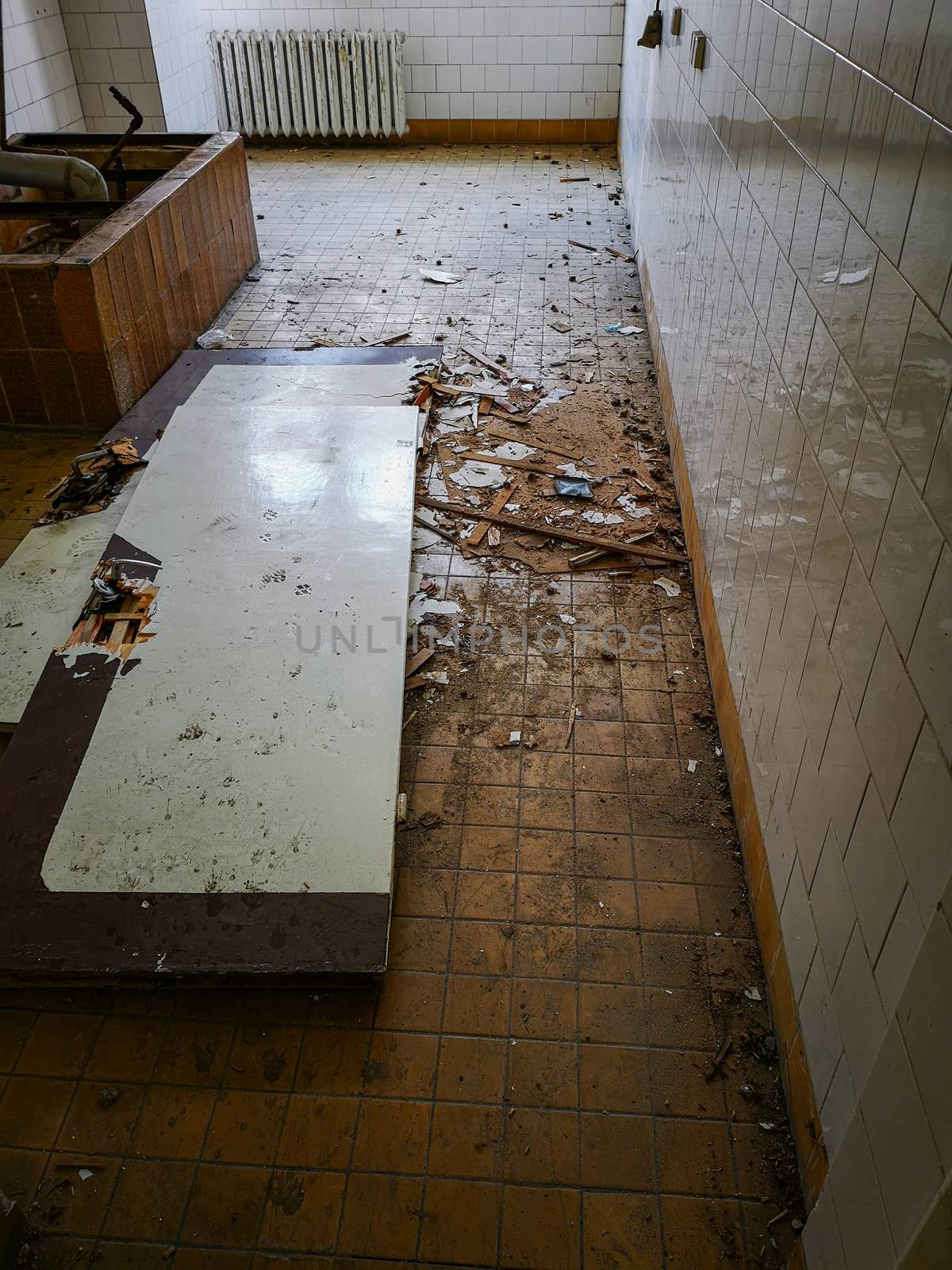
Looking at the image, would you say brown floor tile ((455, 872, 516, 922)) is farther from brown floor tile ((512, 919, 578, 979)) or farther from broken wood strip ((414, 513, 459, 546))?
broken wood strip ((414, 513, 459, 546))

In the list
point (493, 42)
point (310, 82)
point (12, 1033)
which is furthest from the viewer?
point (310, 82)

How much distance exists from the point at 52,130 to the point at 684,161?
5.92 metres

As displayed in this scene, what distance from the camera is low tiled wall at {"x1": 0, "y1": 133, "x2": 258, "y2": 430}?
4699 millimetres

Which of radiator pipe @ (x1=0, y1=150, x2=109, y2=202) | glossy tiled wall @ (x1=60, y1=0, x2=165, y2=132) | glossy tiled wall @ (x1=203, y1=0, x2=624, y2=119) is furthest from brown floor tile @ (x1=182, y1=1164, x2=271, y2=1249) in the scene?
glossy tiled wall @ (x1=203, y1=0, x2=624, y2=119)

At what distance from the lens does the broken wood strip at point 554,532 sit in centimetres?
423

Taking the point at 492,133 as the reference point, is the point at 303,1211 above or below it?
below

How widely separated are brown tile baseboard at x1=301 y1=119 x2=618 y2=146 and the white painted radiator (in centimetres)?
20

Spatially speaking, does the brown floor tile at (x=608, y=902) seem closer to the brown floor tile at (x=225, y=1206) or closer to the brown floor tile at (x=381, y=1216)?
the brown floor tile at (x=381, y=1216)

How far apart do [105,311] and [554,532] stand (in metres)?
2.59

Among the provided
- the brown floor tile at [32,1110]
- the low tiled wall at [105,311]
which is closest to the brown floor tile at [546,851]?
the brown floor tile at [32,1110]

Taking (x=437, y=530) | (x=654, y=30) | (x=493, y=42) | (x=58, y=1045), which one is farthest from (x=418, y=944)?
(x=493, y=42)

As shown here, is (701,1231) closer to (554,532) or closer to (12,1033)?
(12,1033)

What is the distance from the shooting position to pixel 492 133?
1055 centimetres

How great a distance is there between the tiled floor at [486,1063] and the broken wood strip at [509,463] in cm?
158
